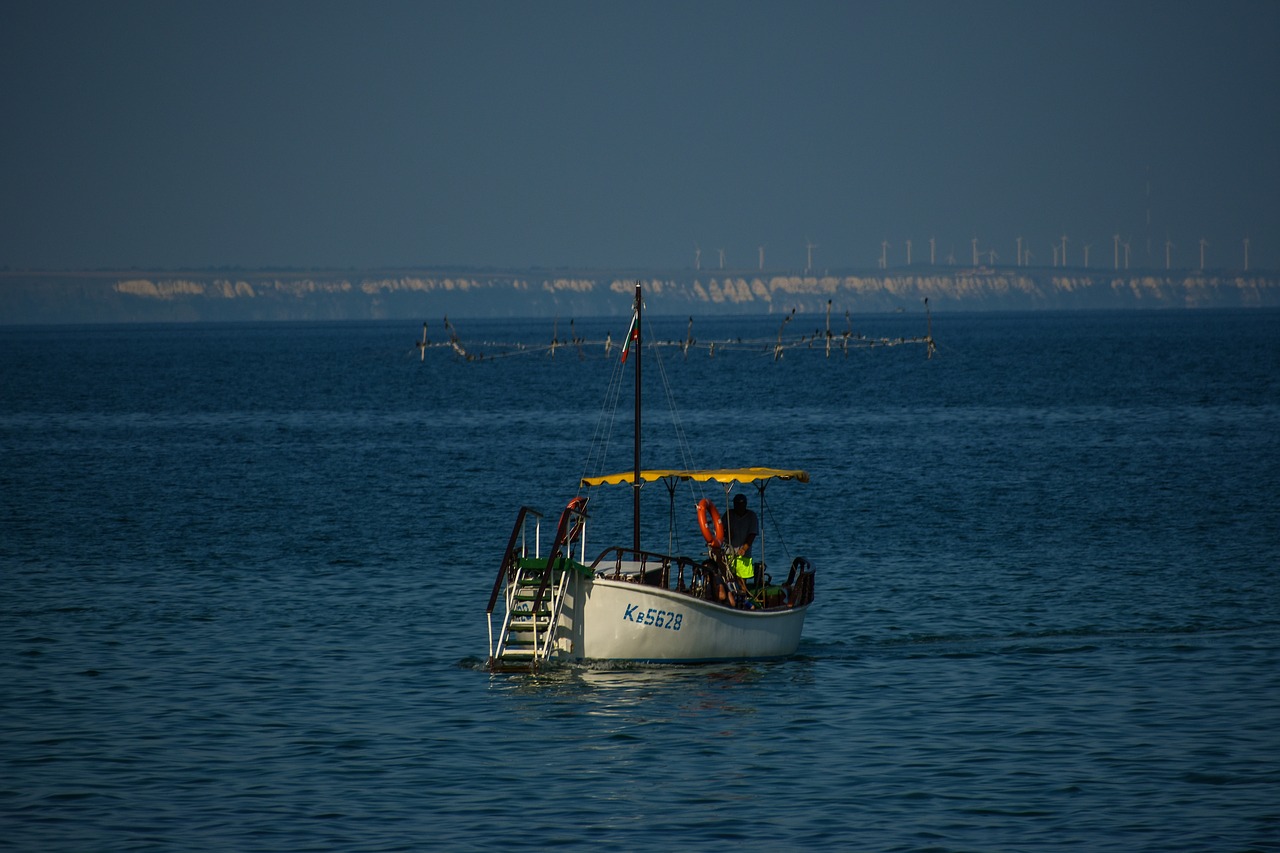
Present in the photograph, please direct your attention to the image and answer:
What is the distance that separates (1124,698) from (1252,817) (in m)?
6.10

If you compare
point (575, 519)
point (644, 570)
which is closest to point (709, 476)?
point (644, 570)

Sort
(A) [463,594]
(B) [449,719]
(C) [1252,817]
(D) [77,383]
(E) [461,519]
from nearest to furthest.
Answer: (C) [1252,817] → (B) [449,719] → (A) [463,594] → (E) [461,519] → (D) [77,383]

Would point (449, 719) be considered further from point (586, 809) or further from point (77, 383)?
point (77, 383)

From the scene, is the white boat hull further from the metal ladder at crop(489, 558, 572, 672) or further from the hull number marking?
the metal ladder at crop(489, 558, 572, 672)

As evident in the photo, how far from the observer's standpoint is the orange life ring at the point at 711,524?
2906 centimetres

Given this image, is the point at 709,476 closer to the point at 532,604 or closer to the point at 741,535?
the point at 741,535

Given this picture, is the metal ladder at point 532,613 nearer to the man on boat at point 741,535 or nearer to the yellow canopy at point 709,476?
the yellow canopy at point 709,476

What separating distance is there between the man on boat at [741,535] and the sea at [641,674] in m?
1.83

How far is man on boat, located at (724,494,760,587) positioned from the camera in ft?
95.3

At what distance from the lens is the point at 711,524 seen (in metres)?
29.9

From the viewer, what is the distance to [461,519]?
163ft

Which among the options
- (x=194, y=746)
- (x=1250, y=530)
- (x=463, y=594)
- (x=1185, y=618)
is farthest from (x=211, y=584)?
(x=1250, y=530)

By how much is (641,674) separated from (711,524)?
11.3 feet

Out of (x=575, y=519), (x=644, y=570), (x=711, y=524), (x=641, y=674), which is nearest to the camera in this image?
(x=641, y=674)
